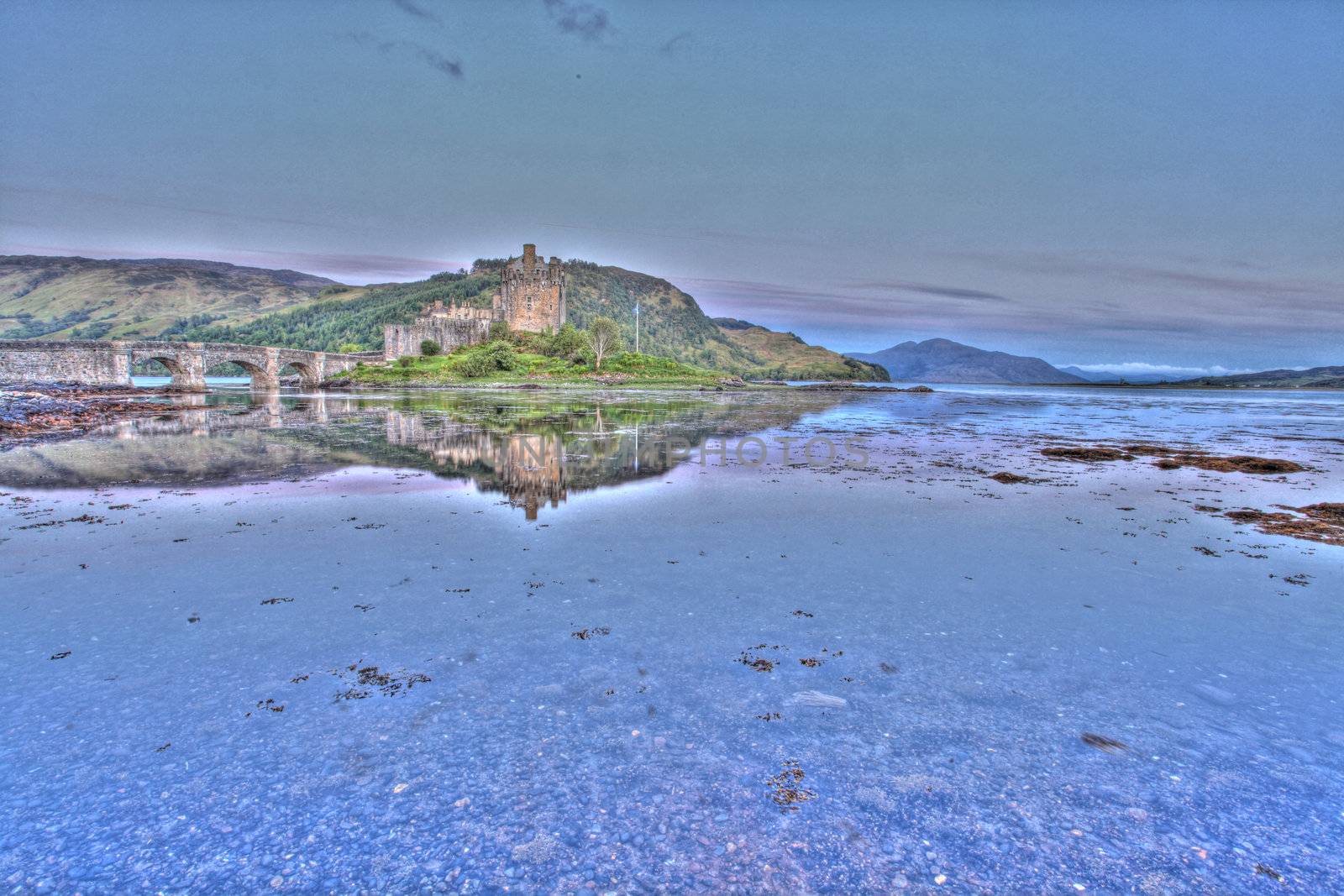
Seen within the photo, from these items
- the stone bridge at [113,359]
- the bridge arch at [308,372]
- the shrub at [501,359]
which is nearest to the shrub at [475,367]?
the shrub at [501,359]

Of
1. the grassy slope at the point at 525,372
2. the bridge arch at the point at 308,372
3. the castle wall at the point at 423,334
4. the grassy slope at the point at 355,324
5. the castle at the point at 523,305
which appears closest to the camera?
the grassy slope at the point at 525,372

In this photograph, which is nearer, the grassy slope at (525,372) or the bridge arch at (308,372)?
the grassy slope at (525,372)

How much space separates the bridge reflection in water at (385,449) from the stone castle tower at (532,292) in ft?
270

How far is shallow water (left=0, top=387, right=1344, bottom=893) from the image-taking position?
3066 mm

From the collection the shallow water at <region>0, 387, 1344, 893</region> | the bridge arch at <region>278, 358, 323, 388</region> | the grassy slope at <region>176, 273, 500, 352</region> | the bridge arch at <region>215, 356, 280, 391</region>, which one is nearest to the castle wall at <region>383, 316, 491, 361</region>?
the bridge arch at <region>278, 358, 323, 388</region>

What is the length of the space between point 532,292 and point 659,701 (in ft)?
378

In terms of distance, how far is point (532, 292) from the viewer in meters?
112

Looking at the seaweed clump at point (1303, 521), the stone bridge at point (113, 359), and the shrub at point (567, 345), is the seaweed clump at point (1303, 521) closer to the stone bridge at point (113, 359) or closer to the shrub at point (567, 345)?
the stone bridge at point (113, 359)

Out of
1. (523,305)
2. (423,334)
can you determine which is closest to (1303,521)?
(423,334)

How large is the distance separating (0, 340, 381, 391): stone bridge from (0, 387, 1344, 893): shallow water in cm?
6248

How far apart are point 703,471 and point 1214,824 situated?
11.8 m

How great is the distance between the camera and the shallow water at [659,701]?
3.07 metres

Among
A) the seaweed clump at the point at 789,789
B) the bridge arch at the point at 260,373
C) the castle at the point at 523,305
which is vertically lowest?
the seaweed clump at the point at 789,789

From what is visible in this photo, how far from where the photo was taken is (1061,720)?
430cm
